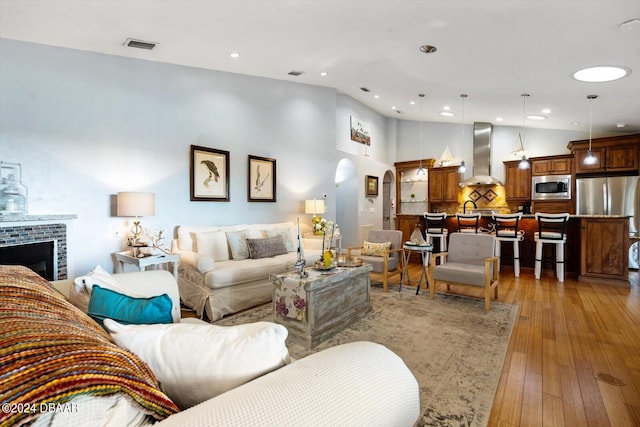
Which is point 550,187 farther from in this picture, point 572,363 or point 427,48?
point 572,363

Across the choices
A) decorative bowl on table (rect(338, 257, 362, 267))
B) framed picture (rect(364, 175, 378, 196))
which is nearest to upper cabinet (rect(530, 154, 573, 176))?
framed picture (rect(364, 175, 378, 196))

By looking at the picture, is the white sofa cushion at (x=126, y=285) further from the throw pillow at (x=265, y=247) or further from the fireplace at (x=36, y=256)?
the throw pillow at (x=265, y=247)

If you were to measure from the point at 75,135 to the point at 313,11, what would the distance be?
2916 mm

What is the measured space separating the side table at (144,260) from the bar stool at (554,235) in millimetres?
5404

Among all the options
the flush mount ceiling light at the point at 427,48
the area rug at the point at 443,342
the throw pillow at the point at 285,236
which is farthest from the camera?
the throw pillow at the point at 285,236

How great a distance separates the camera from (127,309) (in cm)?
132

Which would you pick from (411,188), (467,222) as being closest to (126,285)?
(467,222)

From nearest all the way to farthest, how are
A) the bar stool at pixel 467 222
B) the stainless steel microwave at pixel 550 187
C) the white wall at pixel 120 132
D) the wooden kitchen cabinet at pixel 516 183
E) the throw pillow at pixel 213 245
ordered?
the white wall at pixel 120 132 < the throw pillow at pixel 213 245 < the bar stool at pixel 467 222 < the stainless steel microwave at pixel 550 187 < the wooden kitchen cabinet at pixel 516 183

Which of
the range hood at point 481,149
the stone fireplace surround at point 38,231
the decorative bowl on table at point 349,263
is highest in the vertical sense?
the range hood at point 481,149

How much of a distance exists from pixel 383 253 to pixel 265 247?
1.66 metres

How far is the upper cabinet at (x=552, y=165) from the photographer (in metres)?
6.60

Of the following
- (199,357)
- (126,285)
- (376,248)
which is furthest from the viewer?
(376,248)

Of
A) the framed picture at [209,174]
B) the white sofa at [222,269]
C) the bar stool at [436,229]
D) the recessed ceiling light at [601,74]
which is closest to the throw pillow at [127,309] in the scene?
the white sofa at [222,269]

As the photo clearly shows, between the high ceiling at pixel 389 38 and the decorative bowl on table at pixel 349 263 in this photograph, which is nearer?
the high ceiling at pixel 389 38
